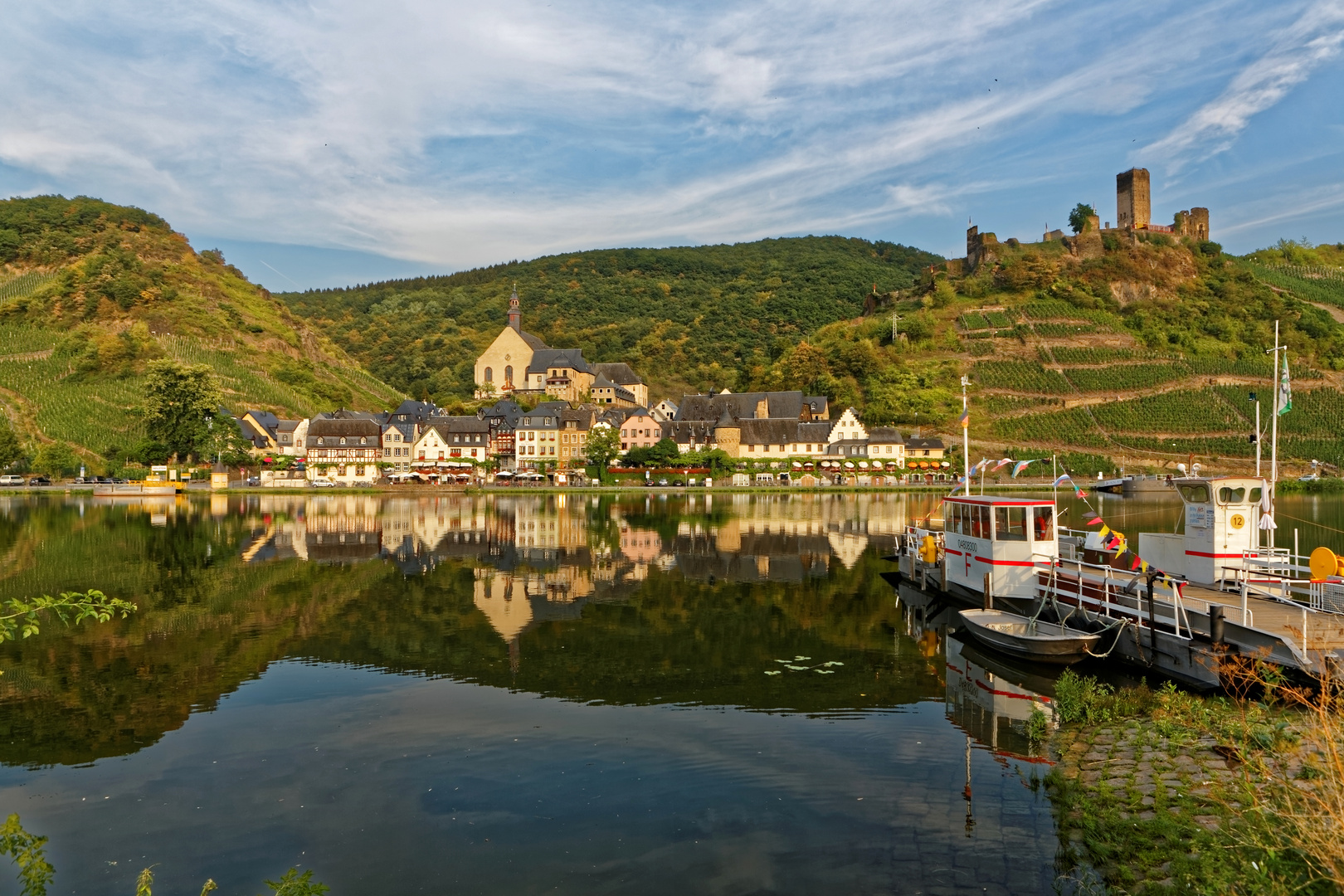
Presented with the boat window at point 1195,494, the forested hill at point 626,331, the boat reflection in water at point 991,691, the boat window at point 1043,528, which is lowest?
the boat reflection in water at point 991,691

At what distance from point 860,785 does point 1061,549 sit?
2033 cm

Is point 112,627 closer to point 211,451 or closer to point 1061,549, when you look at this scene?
point 1061,549

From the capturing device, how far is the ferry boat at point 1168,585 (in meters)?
16.0

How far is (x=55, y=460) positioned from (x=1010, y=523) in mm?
99724

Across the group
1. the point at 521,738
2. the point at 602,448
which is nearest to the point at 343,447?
the point at 602,448

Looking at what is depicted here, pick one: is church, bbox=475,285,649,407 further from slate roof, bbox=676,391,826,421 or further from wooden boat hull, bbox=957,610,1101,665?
wooden boat hull, bbox=957,610,1101,665

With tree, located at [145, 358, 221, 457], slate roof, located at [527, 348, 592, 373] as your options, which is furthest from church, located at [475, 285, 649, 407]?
tree, located at [145, 358, 221, 457]


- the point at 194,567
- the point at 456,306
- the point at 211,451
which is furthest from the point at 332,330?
the point at 194,567

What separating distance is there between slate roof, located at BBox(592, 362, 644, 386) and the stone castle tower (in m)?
92.7

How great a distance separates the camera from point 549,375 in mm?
128750

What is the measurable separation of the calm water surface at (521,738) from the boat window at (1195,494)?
7.00 metres

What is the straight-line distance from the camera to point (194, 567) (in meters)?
32.7

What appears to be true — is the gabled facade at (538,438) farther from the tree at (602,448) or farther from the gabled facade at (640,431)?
the gabled facade at (640,431)

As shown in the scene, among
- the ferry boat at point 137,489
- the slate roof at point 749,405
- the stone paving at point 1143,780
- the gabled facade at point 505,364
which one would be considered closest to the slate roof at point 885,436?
the slate roof at point 749,405
